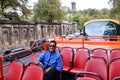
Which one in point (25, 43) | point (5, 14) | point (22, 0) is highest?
point (22, 0)

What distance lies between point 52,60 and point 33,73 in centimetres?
91

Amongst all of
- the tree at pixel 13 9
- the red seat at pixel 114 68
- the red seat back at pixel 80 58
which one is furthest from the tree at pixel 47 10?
the red seat at pixel 114 68

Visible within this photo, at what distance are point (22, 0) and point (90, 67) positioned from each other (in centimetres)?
2031

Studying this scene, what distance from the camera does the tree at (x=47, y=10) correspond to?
99.2 ft

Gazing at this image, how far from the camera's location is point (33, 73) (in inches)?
203

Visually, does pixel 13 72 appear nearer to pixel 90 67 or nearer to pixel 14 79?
pixel 14 79

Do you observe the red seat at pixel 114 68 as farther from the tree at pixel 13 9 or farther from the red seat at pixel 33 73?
the tree at pixel 13 9

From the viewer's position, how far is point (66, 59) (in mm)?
7281

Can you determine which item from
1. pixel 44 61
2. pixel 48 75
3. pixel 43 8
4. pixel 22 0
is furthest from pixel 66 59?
pixel 43 8

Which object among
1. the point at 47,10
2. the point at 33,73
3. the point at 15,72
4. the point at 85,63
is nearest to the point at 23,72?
the point at 15,72

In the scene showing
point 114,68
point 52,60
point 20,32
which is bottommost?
point 114,68

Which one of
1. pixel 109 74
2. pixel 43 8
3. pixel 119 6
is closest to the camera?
pixel 109 74

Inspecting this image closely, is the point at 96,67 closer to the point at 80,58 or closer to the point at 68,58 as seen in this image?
the point at 80,58

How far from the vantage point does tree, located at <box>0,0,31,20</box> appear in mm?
23083
